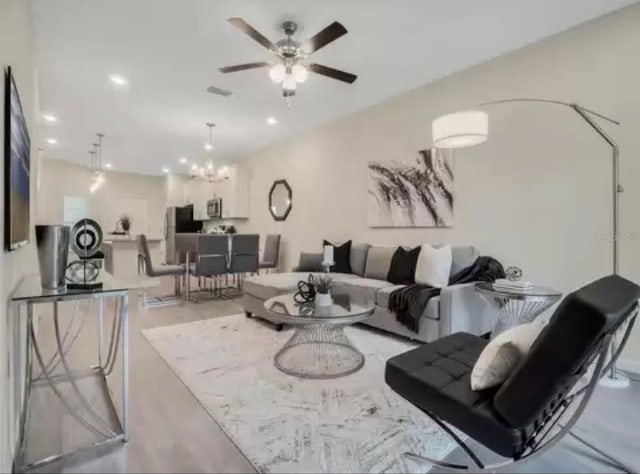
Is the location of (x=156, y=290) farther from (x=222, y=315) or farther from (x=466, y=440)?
(x=466, y=440)

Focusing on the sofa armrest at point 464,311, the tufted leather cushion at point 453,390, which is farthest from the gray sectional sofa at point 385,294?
Result: the tufted leather cushion at point 453,390

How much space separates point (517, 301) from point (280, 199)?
4877 millimetres

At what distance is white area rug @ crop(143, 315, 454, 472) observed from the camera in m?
1.73

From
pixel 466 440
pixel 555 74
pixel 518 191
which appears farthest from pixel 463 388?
pixel 555 74

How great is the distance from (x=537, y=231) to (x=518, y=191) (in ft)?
1.41

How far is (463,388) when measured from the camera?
5.08 feet

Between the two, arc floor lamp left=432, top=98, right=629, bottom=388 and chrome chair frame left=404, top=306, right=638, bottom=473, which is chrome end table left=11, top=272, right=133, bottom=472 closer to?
chrome chair frame left=404, top=306, right=638, bottom=473

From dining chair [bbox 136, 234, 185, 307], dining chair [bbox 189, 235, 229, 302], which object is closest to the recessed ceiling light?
dining chair [bbox 136, 234, 185, 307]

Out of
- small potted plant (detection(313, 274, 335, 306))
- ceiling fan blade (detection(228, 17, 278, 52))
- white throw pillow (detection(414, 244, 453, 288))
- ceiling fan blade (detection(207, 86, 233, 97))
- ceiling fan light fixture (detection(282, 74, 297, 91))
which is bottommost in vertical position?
small potted plant (detection(313, 274, 335, 306))

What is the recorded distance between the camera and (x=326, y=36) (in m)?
2.54

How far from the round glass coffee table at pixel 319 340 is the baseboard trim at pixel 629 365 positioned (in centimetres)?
202

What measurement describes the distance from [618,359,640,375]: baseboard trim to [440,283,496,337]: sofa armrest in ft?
3.26

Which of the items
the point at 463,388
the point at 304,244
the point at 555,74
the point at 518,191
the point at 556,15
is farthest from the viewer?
the point at 304,244

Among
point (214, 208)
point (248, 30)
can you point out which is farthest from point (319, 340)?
point (214, 208)
